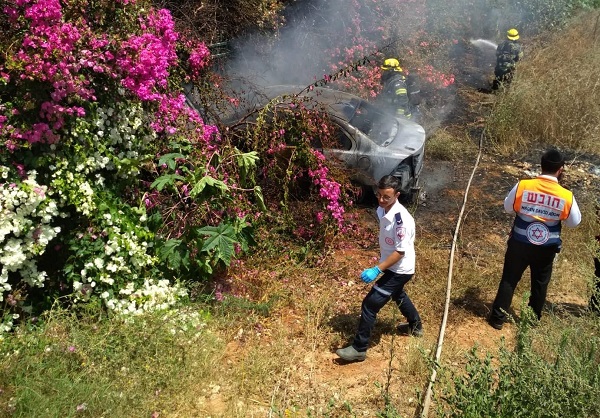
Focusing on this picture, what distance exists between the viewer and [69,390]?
11.9 feet

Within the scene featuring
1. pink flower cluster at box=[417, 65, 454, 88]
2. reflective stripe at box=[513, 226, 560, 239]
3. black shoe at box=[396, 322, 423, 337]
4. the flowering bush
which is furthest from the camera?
pink flower cluster at box=[417, 65, 454, 88]

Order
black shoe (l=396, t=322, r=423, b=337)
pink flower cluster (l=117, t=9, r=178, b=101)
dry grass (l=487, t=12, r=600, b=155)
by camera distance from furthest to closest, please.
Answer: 1. dry grass (l=487, t=12, r=600, b=155)
2. black shoe (l=396, t=322, r=423, b=337)
3. pink flower cluster (l=117, t=9, r=178, b=101)

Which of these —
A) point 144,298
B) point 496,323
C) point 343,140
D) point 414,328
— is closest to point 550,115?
point 343,140

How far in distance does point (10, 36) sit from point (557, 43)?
14.5 m

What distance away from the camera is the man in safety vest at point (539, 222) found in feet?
15.3

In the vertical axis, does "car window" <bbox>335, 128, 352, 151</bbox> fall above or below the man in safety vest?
below

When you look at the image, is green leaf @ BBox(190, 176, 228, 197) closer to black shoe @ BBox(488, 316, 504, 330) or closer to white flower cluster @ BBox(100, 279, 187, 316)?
white flower cluster @ BBox(100, 279, 187, 316)

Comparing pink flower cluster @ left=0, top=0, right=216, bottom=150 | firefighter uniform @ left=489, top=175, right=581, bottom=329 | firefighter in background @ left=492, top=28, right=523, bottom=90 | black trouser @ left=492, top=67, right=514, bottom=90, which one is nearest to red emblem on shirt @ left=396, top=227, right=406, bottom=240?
firefighter uniform @ left=489, top=175, right=581, bottom=329

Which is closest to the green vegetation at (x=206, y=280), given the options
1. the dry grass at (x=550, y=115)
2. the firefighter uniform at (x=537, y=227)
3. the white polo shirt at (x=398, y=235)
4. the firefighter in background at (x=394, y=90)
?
the firefighter uniform at (x=537, y=227)

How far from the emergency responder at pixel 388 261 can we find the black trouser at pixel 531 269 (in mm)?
1040

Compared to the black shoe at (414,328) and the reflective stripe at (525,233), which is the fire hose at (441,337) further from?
the reflective stripe at (525,233)

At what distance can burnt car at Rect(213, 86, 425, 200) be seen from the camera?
7.28 meters

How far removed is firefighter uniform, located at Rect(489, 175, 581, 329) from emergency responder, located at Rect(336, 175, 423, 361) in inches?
35.6

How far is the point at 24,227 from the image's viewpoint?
418 centimetres
